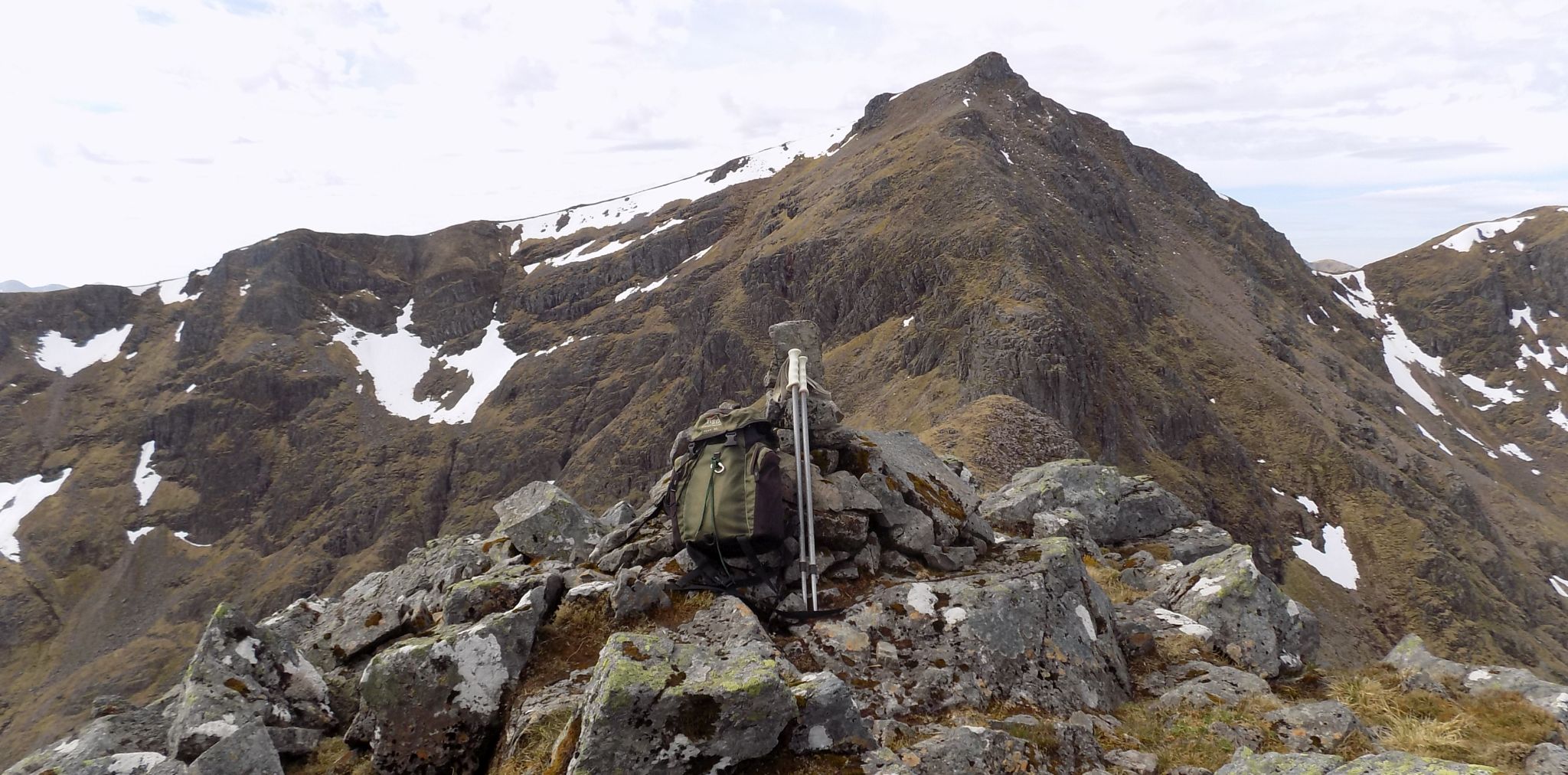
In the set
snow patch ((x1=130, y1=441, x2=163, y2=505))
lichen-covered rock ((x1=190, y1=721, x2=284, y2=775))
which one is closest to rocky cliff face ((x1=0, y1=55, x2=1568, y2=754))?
snow patch ((x1=130, y1=441, x2=163, y2=505))

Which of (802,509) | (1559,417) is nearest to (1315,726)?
(802,509)

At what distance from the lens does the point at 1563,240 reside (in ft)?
582

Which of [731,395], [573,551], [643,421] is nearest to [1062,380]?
[731,395]

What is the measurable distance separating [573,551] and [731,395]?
105606 mm

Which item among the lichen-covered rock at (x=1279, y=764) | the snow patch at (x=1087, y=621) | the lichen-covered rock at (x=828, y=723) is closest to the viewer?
the lichen-covered rock at (x=1279, y=764)

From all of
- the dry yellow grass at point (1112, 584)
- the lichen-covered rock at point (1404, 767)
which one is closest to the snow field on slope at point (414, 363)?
the dry yellow grass at point (1112, 584)

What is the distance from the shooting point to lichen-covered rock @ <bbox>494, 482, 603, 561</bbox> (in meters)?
12.3

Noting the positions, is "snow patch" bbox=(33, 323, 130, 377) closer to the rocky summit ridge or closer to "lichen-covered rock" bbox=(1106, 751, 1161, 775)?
the rocky summit ridge

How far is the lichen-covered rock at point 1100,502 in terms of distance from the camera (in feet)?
55.7

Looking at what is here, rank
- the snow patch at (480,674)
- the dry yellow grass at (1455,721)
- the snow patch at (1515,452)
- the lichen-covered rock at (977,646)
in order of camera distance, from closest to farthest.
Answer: the dry yellow grass at (1455,721) < the snow patch at (480,674) < the lichen-covered rock at (977,646) < the snow patch at (1515,452)

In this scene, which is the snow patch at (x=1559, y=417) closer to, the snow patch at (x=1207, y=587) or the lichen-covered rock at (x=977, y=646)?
the snow patch at (x=1207, y=587)

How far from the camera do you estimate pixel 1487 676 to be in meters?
8.57

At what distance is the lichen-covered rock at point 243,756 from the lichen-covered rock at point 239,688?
19cm

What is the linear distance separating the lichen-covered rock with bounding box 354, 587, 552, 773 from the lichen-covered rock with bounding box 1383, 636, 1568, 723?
10.4 meters
